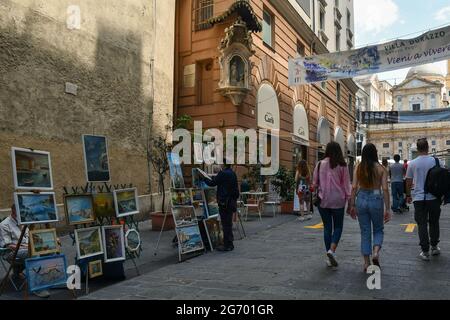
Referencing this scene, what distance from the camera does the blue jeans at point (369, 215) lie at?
5.51m

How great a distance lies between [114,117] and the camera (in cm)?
1111

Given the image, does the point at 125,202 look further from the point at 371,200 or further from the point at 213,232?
the point at 371,200

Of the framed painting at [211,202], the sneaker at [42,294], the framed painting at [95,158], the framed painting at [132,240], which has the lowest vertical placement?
the sneaker at [42,294]

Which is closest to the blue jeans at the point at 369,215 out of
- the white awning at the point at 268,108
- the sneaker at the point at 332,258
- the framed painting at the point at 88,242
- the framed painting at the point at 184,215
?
the sneaker at the point at 332,258

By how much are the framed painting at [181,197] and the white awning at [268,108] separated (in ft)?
31.5

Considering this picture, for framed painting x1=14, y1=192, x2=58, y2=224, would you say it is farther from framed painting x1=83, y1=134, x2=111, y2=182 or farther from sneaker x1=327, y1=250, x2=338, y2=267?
sneaker x1=327, y1=250, x2=338, y2=267

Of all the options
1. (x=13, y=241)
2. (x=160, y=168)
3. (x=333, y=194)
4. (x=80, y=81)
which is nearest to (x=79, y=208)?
(x=13, y=241)

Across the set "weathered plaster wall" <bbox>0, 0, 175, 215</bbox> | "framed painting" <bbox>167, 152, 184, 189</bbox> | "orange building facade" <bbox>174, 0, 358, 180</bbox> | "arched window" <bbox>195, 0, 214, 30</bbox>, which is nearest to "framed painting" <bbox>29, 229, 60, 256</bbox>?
"framed painting" <bbox>167, 152, 184, 189</bbox>

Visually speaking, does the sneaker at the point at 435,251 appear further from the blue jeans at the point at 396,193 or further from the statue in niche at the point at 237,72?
the statue in niche at the point at 237,72

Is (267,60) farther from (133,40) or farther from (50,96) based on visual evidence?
(50,96)

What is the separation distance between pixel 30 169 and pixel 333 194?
394 centimetres

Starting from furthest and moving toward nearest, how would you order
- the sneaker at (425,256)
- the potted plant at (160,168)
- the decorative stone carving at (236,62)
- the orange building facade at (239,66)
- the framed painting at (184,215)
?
the orange building facade at (239,66), the decorative stone carving at (236,62), the potted plant at (160,168), the framed painting at (184,215), the sneaker at (425,256)
